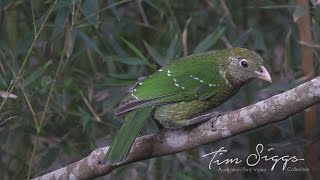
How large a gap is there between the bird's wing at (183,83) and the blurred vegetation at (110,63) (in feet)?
1.42

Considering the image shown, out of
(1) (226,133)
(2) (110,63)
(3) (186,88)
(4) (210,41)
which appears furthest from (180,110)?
(2) (110,63)

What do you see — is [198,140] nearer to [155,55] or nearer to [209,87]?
[209,87]

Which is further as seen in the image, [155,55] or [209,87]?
[155,55]

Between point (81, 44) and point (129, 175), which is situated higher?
point (81, 44)

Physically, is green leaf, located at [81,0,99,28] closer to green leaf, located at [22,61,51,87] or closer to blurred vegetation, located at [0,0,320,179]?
blurred vegetation, located at [0,0,320,179]

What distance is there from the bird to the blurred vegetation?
381mm

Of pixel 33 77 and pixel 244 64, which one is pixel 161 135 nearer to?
pixel 244 64

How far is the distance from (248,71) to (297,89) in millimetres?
783

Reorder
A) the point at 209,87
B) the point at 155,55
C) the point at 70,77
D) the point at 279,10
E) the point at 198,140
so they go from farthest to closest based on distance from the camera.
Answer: the point at 279,10 < the point at 70,77 < the point at 155,55 < the point at 209,87 < the point at 198,140

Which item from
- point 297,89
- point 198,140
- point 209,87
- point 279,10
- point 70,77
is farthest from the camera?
point 279,10

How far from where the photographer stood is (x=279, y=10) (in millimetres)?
5340

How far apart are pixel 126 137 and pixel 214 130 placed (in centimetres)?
41

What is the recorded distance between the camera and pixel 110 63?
5.16 meters

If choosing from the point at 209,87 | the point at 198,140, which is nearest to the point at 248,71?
the point at 209,87
